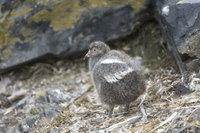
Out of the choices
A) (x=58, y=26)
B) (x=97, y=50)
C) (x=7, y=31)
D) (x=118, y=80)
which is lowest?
(x=118, y=80)

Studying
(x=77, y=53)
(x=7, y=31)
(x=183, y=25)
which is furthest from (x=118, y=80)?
(x=7, y=31)

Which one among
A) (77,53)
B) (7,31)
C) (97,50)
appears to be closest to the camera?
(97,50)

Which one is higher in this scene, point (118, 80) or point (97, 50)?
point (97, 50)

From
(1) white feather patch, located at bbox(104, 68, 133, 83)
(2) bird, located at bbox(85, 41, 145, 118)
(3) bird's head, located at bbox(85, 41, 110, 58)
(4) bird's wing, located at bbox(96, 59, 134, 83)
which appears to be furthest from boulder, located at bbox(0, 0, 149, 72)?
(1) white feather patch, located at bbox(104, 68, 133, 83)

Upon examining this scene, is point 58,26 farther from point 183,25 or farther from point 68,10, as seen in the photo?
point 183,25

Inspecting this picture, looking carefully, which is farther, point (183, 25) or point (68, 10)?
point (68, 10)

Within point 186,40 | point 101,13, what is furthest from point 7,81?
point 186,40

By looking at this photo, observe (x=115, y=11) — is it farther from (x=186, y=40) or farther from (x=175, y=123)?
(x=175, y=123)
